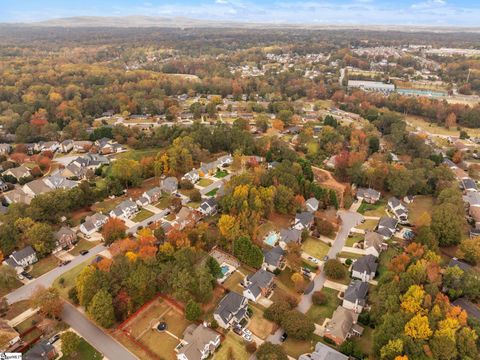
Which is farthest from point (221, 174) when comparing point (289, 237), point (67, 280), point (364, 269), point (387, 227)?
point (364, 269)

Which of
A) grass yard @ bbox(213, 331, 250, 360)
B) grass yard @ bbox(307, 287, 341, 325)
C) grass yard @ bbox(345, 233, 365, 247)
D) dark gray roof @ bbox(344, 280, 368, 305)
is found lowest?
grass yard @ bbox(213, 331, 250, 360)

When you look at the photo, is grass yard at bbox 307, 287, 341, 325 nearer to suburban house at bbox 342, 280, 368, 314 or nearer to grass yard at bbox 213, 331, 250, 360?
suburban house at bbox 342, 280, 368, 314

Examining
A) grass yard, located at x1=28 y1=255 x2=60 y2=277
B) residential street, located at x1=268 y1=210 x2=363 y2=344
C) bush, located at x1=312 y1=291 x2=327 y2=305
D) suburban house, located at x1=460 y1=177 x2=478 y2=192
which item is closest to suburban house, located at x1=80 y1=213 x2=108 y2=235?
grass yard, located at x1=28 y1=255 x2=60 y2=277

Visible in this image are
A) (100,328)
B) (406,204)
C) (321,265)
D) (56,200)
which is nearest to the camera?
(100,328)

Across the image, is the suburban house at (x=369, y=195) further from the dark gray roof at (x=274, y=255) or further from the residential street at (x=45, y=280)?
the residential street at (x=45, y=280)

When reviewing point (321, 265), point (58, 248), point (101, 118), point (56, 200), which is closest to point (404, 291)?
point (321, 265)

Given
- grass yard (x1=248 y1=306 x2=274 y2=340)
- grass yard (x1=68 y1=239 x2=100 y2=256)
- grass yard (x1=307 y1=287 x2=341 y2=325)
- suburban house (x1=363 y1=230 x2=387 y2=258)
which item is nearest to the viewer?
grass yard (x1=248 y1=306 x2=274 y2=340)

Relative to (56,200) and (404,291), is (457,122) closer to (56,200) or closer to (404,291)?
(404,291)
